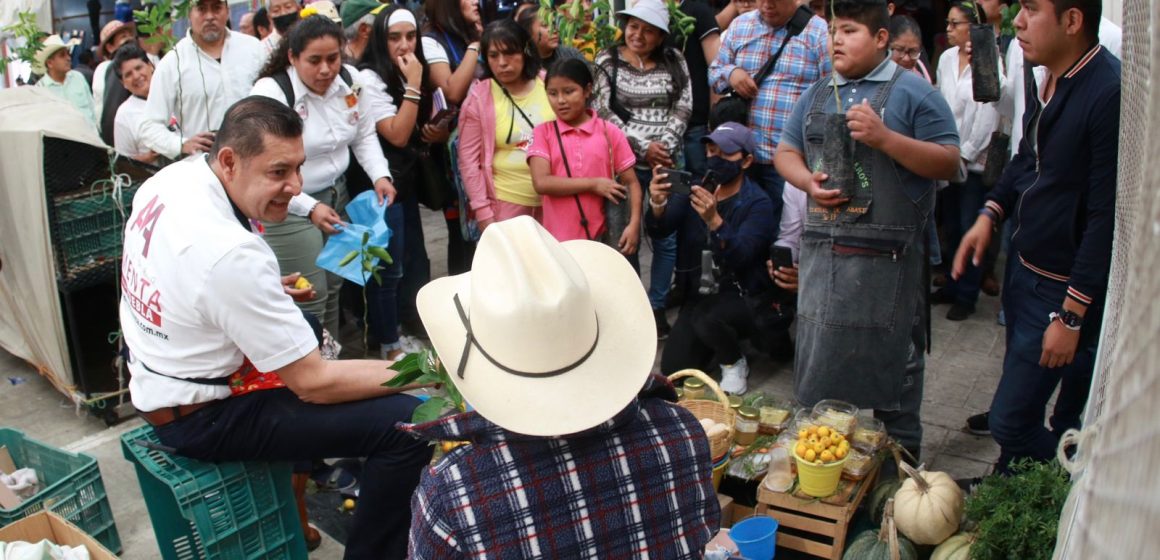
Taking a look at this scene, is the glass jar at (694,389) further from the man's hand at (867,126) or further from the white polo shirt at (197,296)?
the white polo shirt at (197,296)

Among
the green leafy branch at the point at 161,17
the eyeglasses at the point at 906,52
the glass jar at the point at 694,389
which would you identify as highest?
the green leafy branch at the point at 161,17

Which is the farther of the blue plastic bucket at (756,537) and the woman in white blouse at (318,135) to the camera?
the woman in white blouse at (318,135)

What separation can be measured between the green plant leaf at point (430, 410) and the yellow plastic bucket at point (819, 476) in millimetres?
1402

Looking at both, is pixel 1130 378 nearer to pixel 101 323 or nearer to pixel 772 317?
pixel 772 317

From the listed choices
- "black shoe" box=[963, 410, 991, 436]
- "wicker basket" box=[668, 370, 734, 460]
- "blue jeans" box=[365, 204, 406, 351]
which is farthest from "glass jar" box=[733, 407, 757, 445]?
"blue jeans" box=[365, 204, 406, 351]

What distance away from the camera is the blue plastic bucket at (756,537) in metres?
3.29

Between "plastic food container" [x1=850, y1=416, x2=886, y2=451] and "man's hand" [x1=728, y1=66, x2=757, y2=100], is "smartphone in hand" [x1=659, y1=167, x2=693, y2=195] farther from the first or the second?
"plastic food container" [x1=850, y1=416, x2=886, y2=451]

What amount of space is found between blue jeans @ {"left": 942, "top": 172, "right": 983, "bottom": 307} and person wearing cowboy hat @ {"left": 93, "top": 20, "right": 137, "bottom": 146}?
5619 mm

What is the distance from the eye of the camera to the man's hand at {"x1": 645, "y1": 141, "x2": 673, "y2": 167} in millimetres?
5609

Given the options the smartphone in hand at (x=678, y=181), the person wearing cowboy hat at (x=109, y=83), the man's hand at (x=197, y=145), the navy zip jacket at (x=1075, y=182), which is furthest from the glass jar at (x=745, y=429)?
the person wearing cowboy hat at (x=109, y=83)

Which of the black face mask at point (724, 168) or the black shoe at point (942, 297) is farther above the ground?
the black face mask at point (724, 168)

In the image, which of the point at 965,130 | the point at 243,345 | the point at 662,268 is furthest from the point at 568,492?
the point at 965,130

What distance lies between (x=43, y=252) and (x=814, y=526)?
3934 millimetres

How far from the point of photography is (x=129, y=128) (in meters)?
5.44
